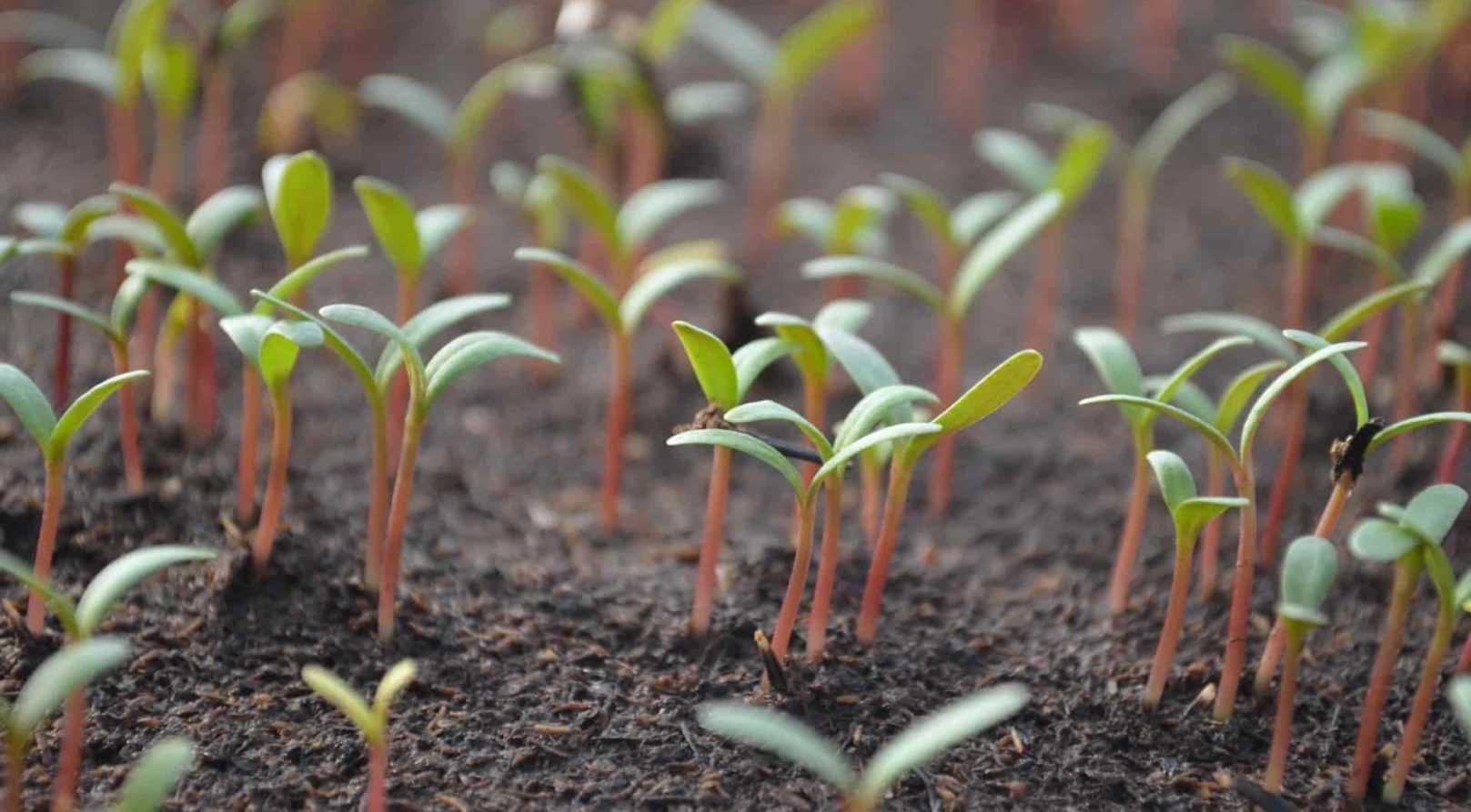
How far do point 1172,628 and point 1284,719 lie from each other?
0.16 meters

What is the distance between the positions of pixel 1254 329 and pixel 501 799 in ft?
3.23

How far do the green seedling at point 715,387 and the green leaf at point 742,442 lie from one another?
0.06 metres

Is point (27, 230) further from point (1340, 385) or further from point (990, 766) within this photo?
point (1340, 385)

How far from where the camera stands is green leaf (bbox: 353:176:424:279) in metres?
1.65

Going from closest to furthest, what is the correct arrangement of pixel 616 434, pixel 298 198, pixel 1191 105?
1. pixel 298 198
2. pixel 616 434
3. pixel 1191 105

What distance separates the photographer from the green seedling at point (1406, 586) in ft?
3.99

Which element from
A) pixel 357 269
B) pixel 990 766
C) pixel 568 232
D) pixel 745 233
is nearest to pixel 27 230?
pixel 357 269

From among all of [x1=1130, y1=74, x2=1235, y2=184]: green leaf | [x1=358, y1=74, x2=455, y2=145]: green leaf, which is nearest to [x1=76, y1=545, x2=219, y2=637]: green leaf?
[x1=358, y1=74, x2=455, y2=145]: green leaf

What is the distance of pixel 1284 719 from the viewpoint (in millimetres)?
1381

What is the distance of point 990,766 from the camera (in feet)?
4.71

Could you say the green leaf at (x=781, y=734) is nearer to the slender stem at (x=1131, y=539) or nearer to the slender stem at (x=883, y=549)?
the slender stem at (x=883, y=549)

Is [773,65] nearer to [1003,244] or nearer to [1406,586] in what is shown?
[1003,244]

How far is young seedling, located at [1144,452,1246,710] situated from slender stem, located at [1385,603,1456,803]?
207 mm

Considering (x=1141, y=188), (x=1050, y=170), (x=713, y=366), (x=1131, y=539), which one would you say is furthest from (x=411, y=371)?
(x=1141, y=188)
